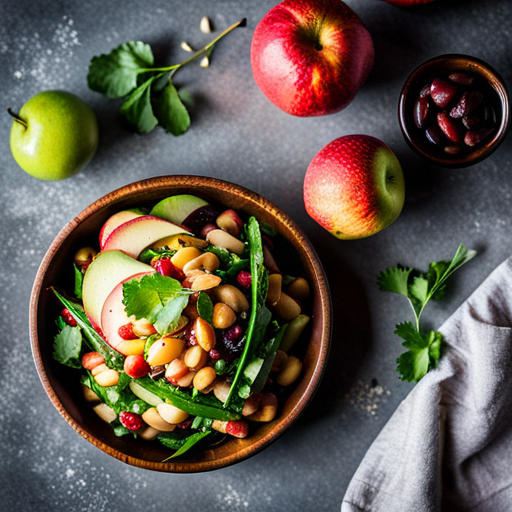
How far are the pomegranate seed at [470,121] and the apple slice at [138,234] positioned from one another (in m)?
0.64

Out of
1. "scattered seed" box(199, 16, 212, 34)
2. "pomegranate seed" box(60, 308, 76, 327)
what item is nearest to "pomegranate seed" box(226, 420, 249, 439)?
"pomegranate seed" box(60, 308, 76, 327)

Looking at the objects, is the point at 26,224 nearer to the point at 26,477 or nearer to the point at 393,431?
the point at 26,477

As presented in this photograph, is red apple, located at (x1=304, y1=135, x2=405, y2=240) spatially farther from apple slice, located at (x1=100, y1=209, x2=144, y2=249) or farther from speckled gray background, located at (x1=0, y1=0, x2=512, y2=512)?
apple slice, located at (x1=100, y1=209, x2=144, y2=249)

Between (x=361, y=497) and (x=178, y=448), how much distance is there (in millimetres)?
444

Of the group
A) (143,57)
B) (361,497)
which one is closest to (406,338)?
(361,497)

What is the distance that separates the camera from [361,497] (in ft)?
4.04

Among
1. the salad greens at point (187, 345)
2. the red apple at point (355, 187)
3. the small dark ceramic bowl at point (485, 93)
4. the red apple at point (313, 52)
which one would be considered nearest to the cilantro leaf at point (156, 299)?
the salad greens at point (187, 345)

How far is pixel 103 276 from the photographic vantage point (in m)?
1.06

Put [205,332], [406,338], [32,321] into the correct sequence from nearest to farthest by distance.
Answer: [205,332] < [32,321] < [406,338]

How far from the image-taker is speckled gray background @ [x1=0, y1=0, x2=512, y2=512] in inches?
50.3

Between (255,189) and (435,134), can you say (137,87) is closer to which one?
(255,189)

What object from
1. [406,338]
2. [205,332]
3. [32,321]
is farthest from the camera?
[406,338]

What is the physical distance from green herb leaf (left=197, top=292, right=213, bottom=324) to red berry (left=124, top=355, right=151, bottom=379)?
0.50 feet

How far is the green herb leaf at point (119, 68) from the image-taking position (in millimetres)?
1258
